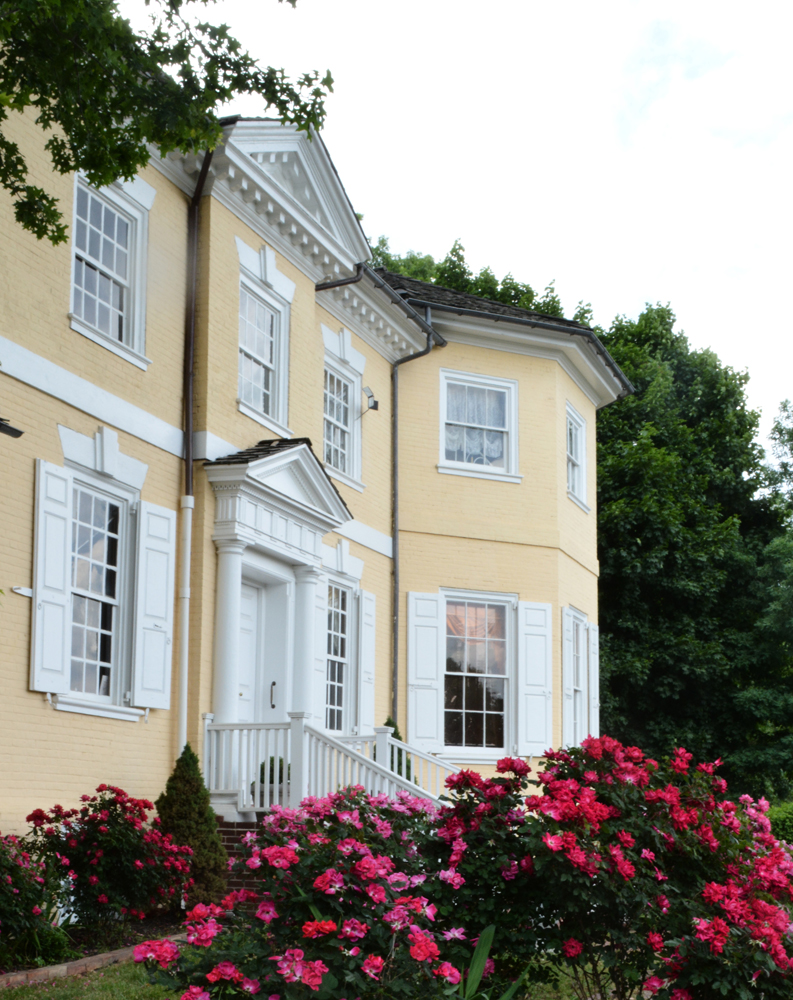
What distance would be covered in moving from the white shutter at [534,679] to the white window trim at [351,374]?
3.34m

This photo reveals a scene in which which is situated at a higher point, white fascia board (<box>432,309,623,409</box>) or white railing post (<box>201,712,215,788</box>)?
white fascia board (<box>432,309,623,409</box>)

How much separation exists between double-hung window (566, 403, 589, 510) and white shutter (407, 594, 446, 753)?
3.57 metres

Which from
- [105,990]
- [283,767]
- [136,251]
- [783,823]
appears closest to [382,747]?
[283,767]

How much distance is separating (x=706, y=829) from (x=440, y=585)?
1113 cm

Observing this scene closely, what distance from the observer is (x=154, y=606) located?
11195 mm

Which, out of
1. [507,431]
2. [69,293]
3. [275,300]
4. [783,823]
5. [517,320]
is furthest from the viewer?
[783,823]

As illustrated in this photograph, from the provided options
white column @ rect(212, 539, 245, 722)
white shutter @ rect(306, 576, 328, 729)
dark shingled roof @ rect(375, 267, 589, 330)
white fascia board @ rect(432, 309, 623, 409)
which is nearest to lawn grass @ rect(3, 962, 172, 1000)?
white column @ rect(212, 539, 245, 722)

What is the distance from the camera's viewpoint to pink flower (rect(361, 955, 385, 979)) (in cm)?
453

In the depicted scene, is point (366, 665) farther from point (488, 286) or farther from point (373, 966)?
point (488, 286)

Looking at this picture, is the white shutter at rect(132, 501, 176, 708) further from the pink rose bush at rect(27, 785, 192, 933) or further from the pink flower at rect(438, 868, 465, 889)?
the pink flower at rect(438, 868, 465, 889)

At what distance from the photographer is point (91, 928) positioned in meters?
8.91

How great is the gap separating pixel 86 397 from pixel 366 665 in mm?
6298

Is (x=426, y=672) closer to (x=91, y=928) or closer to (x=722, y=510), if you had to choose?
(x=91, y=928)

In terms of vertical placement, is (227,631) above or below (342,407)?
below
